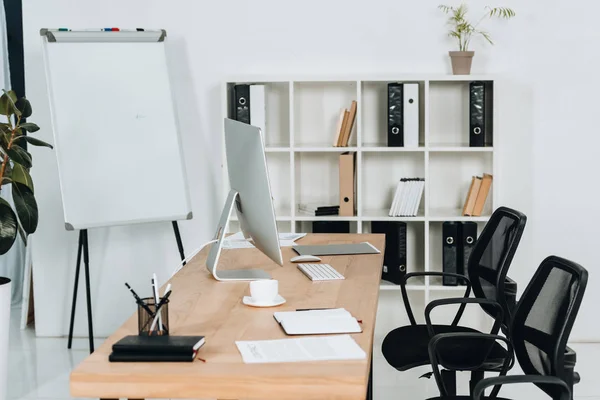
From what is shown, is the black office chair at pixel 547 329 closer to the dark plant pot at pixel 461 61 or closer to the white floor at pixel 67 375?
the white floor at pixel 67 375

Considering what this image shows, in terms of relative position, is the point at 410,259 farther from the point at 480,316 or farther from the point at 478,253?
the point at 478,253

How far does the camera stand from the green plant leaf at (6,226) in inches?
169

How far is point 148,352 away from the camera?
2219 mm

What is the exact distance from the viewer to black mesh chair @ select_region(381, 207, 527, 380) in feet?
11.0

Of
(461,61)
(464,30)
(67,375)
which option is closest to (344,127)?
(461,61)

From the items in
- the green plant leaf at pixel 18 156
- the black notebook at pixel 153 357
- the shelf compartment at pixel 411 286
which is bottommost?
the shelf compartment at pixel 411 286

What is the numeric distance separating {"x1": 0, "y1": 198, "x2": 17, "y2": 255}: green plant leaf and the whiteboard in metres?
0.44

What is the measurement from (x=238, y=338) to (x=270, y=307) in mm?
374

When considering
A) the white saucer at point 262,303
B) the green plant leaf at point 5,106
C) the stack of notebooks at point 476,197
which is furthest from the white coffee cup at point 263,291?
the stack of notebooks at point 476,197

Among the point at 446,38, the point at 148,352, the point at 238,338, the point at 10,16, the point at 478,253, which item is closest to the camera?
the point at 148,352

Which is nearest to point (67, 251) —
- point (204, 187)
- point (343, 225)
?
point (204, 187)

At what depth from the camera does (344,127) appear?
5.01 meters

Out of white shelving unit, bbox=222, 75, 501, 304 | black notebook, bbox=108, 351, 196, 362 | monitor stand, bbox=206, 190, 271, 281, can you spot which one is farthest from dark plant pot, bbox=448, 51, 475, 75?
black notebook, bbox=108, 351, 196, 362

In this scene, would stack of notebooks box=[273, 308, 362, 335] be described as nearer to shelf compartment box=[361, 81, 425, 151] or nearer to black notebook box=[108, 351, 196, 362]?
black notebook box=[108, 351, 196, 362]
